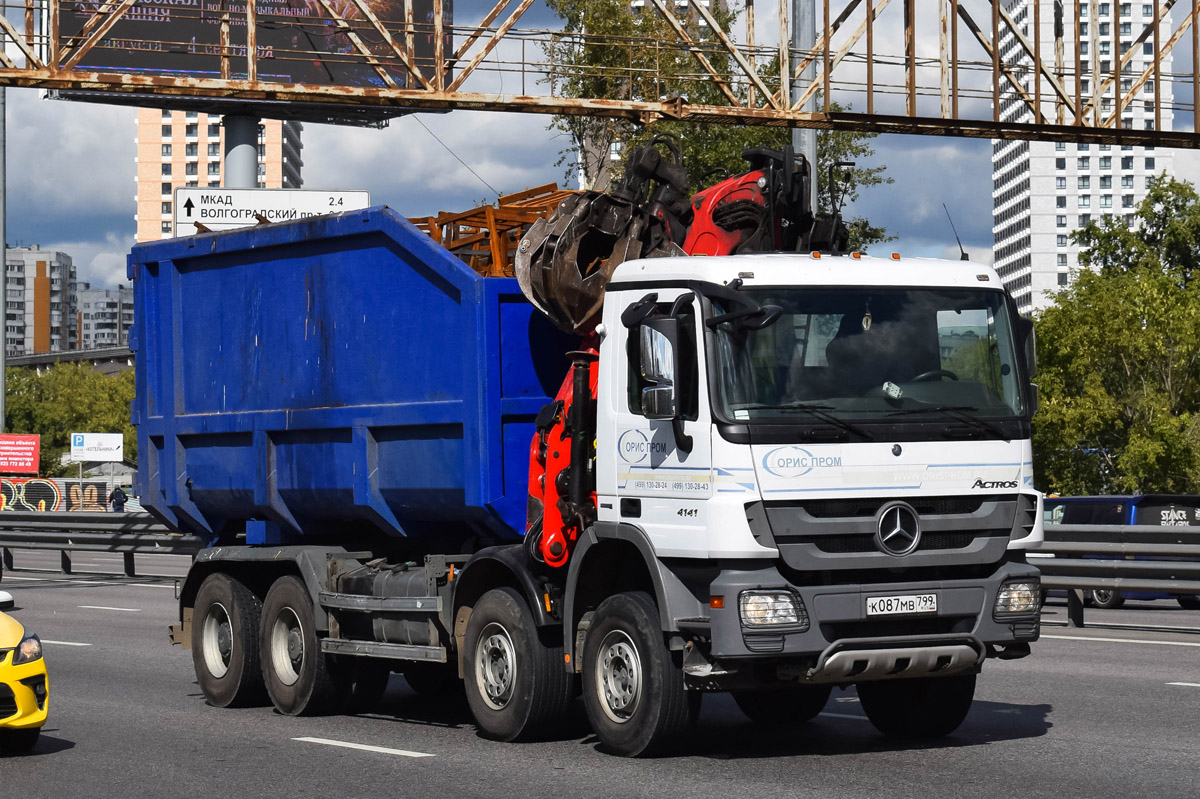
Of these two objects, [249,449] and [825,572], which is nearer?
[825,572]

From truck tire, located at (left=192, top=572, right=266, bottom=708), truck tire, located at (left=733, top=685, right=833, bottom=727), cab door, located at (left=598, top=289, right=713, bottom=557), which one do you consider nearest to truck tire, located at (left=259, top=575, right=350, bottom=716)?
truck tire, located at (left=192, top=572, right=266, bottom=708)

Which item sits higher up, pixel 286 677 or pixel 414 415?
pixel 414 415

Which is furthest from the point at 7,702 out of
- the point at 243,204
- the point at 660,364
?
the point at 243,204

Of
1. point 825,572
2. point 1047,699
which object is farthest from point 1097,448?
point 825,572

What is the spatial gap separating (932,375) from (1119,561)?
33.7ft

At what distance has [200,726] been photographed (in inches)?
448

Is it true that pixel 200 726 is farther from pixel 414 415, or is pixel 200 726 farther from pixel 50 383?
pixel 50 383

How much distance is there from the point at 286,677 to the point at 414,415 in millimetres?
2407

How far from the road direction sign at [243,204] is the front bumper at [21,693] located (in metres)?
13.7

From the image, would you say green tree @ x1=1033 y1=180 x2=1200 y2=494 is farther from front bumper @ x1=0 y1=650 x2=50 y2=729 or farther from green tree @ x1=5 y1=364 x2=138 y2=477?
green tree @ x1=5 y1=364 x2=138 y2=477

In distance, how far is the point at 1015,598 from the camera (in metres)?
9.15

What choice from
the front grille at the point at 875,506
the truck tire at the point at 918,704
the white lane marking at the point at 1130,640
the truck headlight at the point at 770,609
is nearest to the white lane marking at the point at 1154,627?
the white lane marking at the point at 1130,640

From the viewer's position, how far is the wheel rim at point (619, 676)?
360 inches

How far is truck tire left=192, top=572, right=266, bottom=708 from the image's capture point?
1248 centimetres
